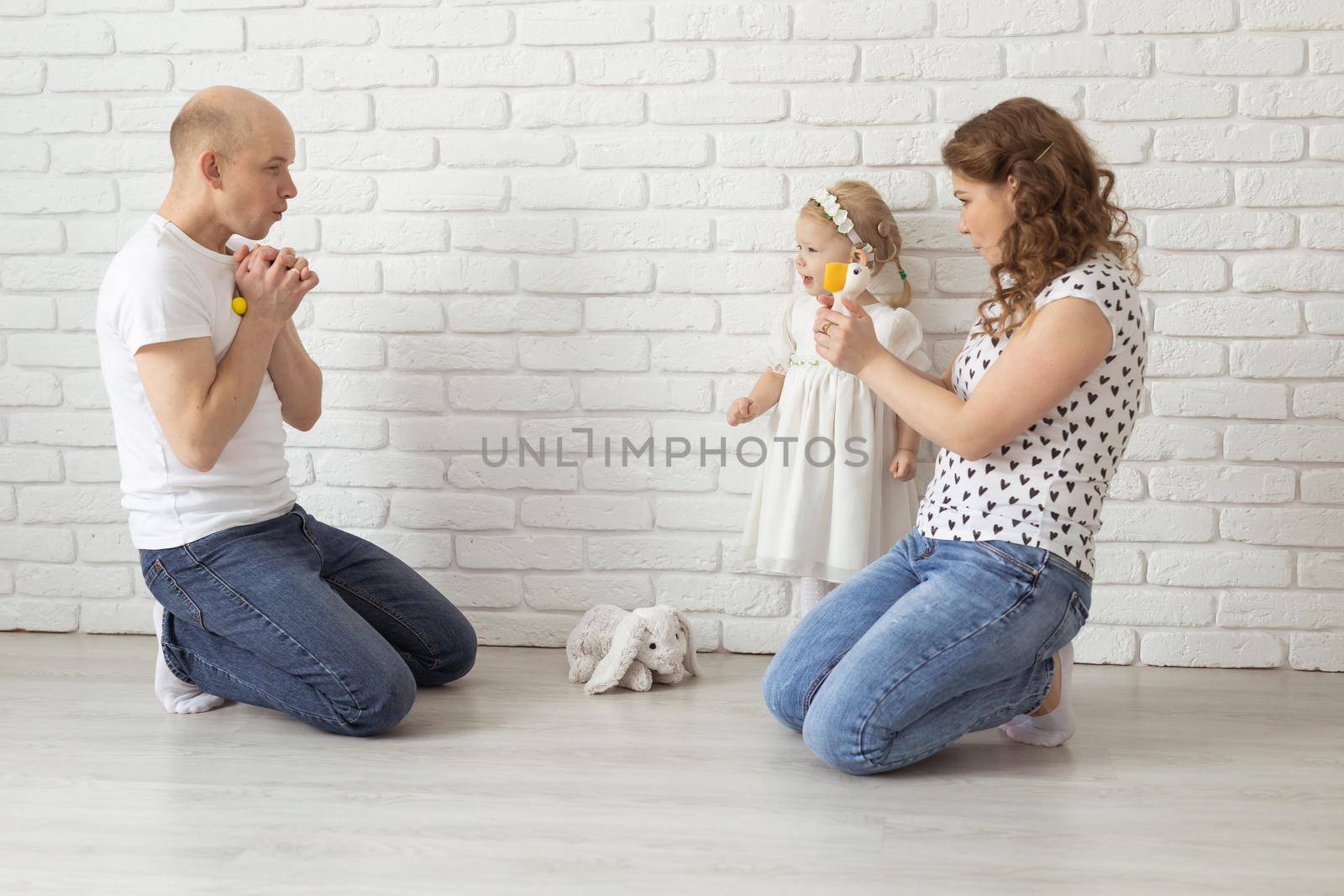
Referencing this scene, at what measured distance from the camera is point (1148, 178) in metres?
2.28

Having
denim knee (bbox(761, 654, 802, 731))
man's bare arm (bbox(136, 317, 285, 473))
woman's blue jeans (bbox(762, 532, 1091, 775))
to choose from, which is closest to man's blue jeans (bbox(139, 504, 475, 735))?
man's bare arm (bbox(136, 317, 285, 473))

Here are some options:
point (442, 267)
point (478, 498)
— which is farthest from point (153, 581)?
point (442, 267)

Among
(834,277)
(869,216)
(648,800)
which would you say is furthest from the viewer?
(869,216)

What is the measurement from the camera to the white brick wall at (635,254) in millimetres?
2270

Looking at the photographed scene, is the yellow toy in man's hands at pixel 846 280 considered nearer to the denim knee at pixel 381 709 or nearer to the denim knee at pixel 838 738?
the denim knee at pixel 838 738

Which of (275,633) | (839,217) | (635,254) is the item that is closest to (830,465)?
(839,217)

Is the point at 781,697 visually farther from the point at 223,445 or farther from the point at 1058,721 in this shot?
the point at 223,445

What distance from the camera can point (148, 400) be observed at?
78.5 inches

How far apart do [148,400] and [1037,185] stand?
60.2 inches

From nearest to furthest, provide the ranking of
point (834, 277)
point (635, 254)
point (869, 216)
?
point (834, 277) < point (869, 216) < point (635, 254)

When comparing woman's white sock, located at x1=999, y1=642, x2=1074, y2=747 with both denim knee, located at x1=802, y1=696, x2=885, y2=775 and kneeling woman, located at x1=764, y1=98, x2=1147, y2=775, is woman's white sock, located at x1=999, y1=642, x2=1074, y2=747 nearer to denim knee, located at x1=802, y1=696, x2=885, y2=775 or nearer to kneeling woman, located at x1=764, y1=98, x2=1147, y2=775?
kneeling woman, located at x1=764, y1=98, x2=1147, y2=775

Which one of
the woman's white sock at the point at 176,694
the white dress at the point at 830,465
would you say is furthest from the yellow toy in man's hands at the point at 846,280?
the woman's white sock at the point at 176,694

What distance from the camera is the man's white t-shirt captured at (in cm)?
195

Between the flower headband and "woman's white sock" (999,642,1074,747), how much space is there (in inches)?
33.2
